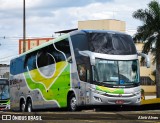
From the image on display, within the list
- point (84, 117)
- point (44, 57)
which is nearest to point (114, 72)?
point (44, 57)

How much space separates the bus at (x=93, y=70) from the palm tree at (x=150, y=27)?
2146 cm

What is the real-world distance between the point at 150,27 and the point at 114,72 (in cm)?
2445

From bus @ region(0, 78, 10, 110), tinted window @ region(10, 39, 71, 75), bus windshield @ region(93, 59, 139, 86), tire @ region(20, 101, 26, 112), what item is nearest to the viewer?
bus windshield @ region(93, 59, 139, 86)

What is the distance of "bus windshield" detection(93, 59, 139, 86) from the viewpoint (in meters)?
19.1

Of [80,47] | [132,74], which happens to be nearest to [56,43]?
[80,47]

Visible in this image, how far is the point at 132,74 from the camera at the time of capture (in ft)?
64.8

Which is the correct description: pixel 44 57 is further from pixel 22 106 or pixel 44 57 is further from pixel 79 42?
pixel 22 106

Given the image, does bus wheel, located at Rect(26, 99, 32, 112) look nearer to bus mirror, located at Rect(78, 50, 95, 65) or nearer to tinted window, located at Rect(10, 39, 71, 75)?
tinted window, located at Rect(10, 39, 71, 75)

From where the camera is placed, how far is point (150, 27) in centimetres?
4291

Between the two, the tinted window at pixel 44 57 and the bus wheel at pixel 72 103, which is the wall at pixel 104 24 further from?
the bus wheel at pixel 72 103

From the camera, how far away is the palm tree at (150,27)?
4259 cm

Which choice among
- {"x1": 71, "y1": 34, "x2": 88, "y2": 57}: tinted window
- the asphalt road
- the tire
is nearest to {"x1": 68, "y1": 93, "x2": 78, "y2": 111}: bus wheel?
{"x1": 71, "y1": 34, "x2": 88, "y2": 57}: tinted window

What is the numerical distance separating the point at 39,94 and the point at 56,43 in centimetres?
369

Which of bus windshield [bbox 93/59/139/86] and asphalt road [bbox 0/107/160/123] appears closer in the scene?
asphalt road [bbox 0/107/160/123]
